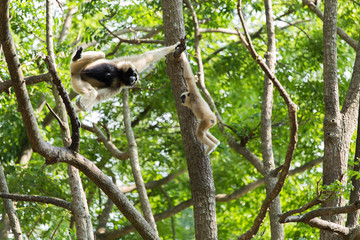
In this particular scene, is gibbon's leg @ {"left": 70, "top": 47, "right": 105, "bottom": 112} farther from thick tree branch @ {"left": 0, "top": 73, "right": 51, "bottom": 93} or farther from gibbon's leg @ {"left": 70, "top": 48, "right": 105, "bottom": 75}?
Result: thick tree branch @ {"left": 0, "top": 73, "right": 51, "bottom": 93}

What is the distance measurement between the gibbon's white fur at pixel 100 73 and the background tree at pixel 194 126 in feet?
1.47

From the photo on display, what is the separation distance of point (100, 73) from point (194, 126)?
162 centimetres

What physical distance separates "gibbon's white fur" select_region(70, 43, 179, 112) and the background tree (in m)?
0.45

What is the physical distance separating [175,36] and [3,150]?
8.33m

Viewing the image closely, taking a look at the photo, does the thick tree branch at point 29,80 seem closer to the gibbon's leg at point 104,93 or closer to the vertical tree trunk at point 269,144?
the gibbon's leg at point 104,93

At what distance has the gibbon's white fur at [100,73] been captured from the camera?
6363mm

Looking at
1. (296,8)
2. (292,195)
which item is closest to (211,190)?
(296,8)

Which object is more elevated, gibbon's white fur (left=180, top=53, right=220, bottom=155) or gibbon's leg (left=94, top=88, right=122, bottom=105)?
gibbon's leg (left=94, top=88, right=122, bottom=105)

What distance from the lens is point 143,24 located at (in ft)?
49.0

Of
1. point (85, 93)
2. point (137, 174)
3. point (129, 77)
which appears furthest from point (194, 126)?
point (137, 174)

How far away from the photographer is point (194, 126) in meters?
6.63

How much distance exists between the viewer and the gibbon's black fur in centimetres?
636

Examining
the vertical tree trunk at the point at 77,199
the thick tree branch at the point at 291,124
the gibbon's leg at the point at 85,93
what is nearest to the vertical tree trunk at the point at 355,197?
the thick tree branch at the point at 291,124

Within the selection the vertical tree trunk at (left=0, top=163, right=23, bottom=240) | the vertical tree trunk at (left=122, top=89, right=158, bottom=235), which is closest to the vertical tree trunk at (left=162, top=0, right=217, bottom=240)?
the vertical tree trunk at (left=122, top=89, right=158, bottom=235)
